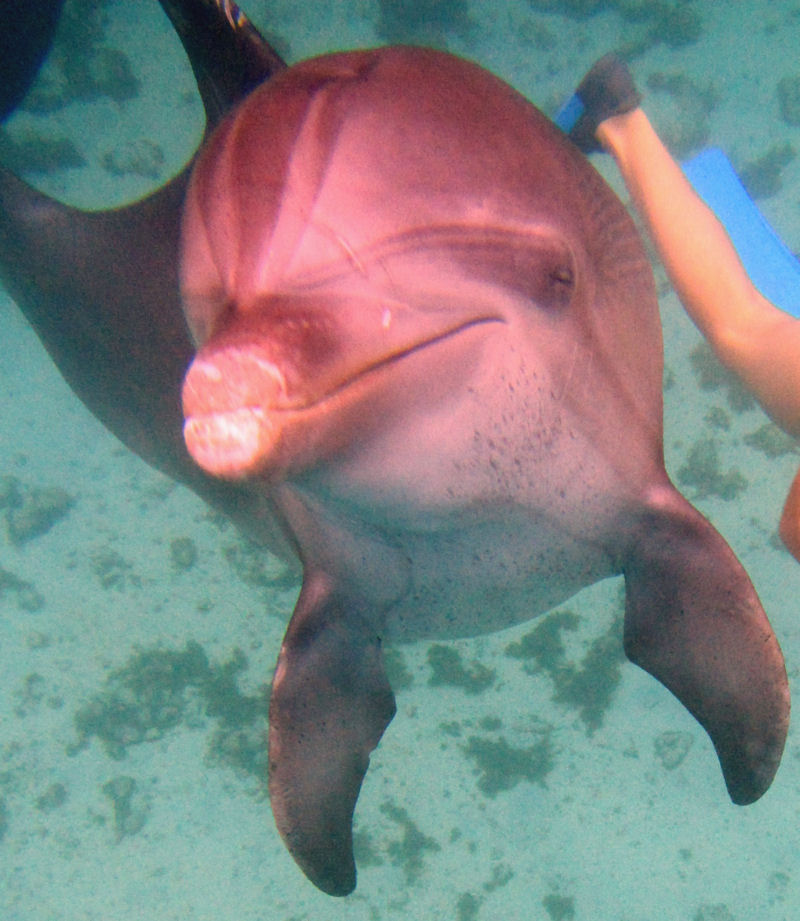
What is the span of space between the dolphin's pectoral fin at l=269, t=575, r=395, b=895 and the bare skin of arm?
2.19 m

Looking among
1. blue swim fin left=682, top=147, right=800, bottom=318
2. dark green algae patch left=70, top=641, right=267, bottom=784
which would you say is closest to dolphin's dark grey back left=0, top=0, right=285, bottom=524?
blue swim fin left=682, top=147, right=800, bottom=318

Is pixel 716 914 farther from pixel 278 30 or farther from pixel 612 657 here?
pixel 278 30

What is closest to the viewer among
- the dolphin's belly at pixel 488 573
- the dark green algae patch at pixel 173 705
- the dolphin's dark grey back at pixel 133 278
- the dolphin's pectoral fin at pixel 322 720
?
the dolphin's belly at pixel 488 573

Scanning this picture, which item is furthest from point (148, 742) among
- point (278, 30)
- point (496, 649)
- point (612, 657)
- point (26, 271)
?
point (278, 30)

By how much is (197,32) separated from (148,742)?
7616 mm

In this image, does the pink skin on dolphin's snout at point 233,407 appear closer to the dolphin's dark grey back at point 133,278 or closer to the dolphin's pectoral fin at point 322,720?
the dolphin's pectoral fin at point 322,720

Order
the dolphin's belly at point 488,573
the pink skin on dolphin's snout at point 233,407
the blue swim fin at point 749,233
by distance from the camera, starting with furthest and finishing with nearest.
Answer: the blue swim fin at point 749,233, the dolphin's belly at point 488,573, the pink skin on dolphin's snout at point 233,407

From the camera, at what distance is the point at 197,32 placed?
2.56 metres

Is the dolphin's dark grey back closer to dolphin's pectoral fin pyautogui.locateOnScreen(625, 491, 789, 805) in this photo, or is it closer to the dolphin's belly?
the dolphin's belly

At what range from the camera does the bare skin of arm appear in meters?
3.15

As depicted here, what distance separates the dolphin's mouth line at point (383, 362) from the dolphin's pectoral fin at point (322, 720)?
997mm

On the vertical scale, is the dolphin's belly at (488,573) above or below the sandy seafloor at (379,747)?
above

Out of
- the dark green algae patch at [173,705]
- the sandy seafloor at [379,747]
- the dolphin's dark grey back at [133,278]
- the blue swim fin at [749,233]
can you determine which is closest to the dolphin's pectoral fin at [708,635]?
the dolphin's dark grey back at [133,278]

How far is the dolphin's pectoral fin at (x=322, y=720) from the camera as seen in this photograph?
200 cm
